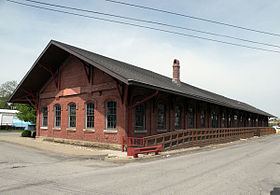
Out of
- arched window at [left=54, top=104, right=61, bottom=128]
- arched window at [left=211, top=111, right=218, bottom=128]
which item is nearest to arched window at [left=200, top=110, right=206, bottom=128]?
arched window at [left=211, top=111, right=218, bottom=128]

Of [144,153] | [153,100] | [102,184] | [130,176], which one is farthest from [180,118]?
[102,184]

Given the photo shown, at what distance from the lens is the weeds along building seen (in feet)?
62.9

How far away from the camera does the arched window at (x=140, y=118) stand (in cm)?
1992

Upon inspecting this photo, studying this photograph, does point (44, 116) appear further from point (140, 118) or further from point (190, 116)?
point (190, 116)

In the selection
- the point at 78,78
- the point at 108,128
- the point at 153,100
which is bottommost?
the point at 108,128

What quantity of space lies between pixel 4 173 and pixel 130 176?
4.08 m

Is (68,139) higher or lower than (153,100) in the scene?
lower

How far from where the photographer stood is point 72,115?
23.4 m

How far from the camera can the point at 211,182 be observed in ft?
31.0

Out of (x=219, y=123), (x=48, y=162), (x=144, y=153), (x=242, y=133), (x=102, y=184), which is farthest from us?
(x=242, y=133)

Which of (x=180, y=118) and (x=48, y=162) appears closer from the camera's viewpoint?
(x=48, y=162)

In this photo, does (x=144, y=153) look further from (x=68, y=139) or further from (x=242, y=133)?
(x=242, y=133)

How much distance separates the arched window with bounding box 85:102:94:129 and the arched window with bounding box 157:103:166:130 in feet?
14.1

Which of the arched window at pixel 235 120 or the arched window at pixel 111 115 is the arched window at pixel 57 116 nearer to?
the arched window at pixel 111 115
